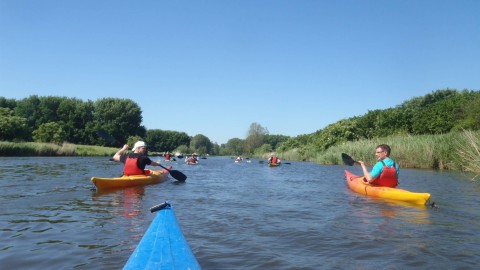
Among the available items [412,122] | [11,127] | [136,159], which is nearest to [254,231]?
[136,159]

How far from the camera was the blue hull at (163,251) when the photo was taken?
2574 mm

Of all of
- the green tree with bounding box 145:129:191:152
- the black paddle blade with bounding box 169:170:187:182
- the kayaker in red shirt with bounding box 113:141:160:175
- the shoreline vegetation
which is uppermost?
the green tree with bounding box 145:129:191:152

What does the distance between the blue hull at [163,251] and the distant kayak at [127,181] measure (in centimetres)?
713

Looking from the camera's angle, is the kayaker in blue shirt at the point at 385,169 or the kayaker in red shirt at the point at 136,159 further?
the kayaker in red shirt at the point at 136,159

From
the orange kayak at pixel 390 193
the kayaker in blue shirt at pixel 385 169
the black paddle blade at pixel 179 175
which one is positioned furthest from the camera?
the black paddle blade at pixel 179 175

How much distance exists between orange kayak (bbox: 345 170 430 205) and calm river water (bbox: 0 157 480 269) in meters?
0.29

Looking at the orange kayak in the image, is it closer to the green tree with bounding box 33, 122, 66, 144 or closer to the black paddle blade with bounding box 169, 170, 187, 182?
the black paddle blade with bounding box 169, 170, 187, 182

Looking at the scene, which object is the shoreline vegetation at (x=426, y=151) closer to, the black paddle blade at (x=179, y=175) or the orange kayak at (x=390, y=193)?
the orange kayak at (x=390, y=193)

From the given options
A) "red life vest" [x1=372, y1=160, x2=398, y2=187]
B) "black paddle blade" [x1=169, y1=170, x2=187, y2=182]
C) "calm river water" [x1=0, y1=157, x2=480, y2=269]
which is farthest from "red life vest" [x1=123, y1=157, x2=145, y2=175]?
"red life vest" [x1=372, y1=160, x2=398, y2=187]

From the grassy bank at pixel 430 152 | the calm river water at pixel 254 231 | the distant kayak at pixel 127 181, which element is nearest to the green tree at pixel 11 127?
the distant kayak at pixel 127 181

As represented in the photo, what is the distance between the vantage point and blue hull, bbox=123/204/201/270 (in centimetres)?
257

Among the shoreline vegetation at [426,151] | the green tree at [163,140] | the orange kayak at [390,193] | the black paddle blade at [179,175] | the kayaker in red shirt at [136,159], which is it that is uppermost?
the green tree at [163,140]

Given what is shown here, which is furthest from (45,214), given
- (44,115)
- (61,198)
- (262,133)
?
(262,133)

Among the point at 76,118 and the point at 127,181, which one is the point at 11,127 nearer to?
the point at 76,118
